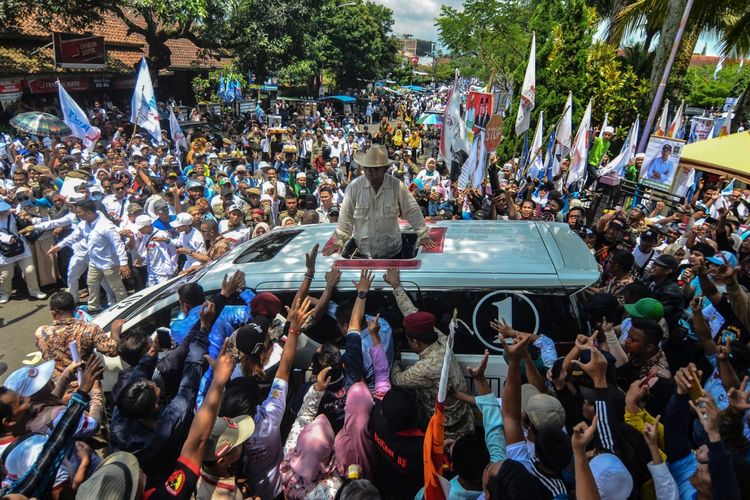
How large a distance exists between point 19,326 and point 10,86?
13.2 metres

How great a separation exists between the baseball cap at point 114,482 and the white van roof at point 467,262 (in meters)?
1.99

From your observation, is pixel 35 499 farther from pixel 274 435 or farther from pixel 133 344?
pixel 133 344

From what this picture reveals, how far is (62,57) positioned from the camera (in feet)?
53.1

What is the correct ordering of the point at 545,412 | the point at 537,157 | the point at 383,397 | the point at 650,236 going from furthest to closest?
the point at 537,157 < the point at 650,236 < the point at 383,397 < the point at 545,412

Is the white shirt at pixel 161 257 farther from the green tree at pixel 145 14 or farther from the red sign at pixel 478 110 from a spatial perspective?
the green tree at pixel 145 14

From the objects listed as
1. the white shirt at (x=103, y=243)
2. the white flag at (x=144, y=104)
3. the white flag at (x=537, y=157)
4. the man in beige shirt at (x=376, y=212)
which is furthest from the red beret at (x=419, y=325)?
the white flag at (x=144, y=104)

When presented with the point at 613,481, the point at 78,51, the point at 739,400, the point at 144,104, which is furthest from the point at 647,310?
the point at 78,51

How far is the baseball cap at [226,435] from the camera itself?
2.43m

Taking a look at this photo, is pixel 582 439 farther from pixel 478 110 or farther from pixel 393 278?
pixel 478 110

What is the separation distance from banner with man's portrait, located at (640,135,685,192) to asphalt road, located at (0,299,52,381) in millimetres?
10233

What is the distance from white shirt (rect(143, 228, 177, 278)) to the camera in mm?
6234

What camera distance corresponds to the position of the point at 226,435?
2.52 meters

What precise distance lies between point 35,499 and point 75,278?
5.53 metres

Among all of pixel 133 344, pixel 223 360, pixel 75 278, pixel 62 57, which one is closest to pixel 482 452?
pixel 223 360
